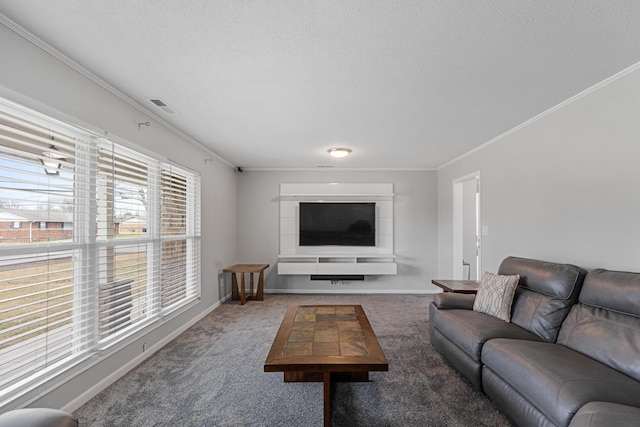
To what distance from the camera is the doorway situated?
497cm

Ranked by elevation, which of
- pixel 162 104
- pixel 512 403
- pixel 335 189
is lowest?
pixel 512 403

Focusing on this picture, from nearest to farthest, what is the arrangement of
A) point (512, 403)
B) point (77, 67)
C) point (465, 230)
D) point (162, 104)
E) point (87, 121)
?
point (512, 403) < point (77, 67) < point (87, 121) < point (162, 104) < point (465, 230)

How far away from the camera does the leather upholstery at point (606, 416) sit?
47.8 inches

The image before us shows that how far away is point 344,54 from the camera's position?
6.20ft

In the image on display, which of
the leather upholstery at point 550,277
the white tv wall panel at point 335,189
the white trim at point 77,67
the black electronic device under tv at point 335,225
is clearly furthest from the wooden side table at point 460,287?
the white trim at point 77,67

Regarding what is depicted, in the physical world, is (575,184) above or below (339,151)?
below

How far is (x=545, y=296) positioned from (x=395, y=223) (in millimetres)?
3348

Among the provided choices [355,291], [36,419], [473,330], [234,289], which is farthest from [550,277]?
[234,289]

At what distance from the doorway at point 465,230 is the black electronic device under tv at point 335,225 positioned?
1469mm

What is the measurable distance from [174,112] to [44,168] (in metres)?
1.28

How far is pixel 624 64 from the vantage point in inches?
79.0

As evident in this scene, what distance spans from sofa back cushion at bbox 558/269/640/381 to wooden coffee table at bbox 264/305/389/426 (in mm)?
1366

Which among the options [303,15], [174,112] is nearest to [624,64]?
[303,15]

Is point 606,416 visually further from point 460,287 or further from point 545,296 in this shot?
point 460,287
